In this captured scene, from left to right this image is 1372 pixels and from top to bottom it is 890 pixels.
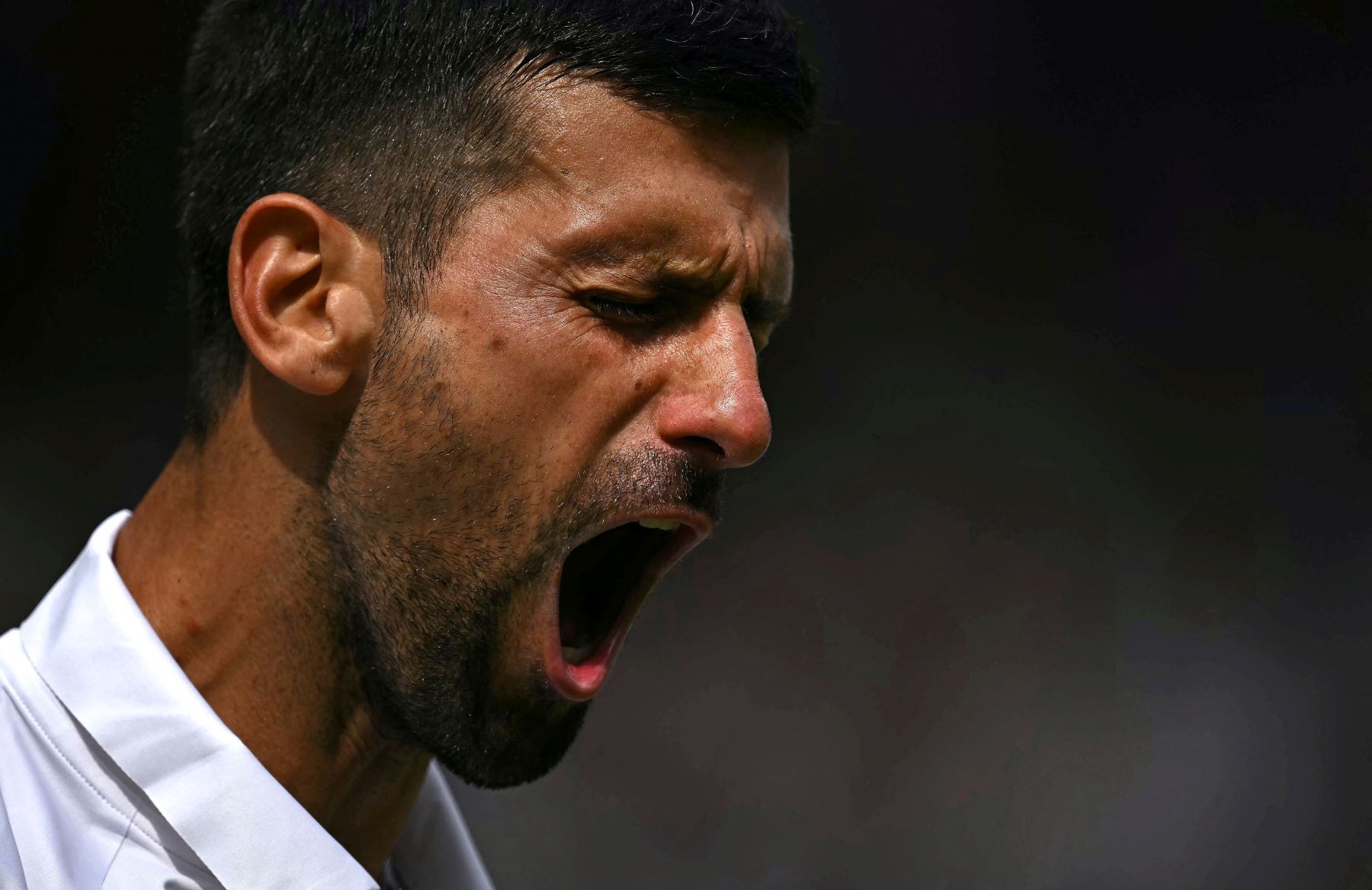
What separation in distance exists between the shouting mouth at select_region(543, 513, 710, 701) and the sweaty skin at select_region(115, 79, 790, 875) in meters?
0.11

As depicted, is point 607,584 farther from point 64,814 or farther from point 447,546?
point 64,814

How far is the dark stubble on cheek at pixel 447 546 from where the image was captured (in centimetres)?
125

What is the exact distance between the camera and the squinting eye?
1.25m

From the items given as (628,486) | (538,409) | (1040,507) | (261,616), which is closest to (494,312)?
(538,409)

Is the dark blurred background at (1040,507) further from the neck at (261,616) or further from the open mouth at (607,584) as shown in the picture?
the neck at (261,616)

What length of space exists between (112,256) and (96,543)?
1.81 m

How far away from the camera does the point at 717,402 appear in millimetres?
1247

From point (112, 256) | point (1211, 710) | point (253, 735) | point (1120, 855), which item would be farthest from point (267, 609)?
point (1211, 710)

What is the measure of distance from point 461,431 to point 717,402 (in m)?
0.24

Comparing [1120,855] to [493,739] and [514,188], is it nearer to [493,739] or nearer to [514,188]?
[493,739]

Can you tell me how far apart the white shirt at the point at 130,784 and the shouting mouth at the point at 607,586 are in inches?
12.8

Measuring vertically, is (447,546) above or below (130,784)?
above

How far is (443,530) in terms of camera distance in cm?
126

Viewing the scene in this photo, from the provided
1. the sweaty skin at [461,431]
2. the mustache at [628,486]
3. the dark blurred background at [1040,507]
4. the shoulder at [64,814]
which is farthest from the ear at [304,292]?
the dark blurred background at [1040,507]
